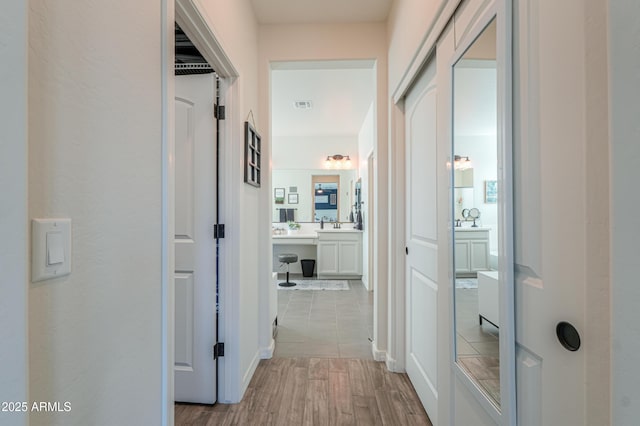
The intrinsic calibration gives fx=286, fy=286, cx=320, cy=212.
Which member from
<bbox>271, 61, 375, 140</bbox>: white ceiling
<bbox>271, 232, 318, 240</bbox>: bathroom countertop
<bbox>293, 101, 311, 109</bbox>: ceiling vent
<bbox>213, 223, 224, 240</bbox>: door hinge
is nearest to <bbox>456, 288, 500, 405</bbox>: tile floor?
<bbox>213, 223, 224, 240</bbox>: door hinge

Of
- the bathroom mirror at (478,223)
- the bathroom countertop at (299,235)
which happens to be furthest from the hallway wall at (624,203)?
the bathroom countertop at (299,235)

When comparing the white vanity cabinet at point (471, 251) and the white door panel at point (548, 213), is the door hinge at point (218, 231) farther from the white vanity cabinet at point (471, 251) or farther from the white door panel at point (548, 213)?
the white door panel at point (548, 213)

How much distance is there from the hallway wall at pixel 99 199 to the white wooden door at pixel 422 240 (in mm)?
1347

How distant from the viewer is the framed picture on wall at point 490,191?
0.94 metres

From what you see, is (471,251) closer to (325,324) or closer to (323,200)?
(325,324)

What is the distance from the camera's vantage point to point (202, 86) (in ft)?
5.91

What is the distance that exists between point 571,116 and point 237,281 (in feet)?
5.68

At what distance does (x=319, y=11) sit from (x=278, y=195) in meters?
3.66

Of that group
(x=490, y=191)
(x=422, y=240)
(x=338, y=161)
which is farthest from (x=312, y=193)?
(x=490, y=191)

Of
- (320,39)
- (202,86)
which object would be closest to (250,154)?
(202,86)

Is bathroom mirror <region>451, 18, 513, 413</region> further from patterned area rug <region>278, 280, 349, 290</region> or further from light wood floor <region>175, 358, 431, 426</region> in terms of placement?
patterned area rug <region>278, 280, 349, 290</region>

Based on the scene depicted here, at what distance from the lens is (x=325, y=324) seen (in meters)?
3.13

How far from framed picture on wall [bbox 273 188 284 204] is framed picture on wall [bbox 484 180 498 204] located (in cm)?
480

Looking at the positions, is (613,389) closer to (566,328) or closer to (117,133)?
(566,328)
